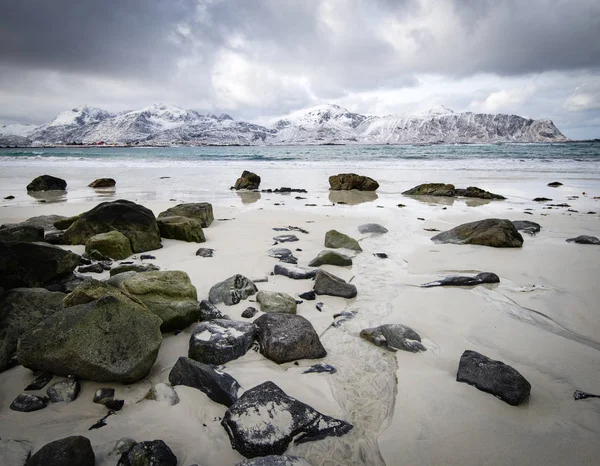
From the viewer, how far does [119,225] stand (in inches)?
234

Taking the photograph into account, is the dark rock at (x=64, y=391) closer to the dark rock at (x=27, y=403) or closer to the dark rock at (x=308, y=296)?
the dark rock at (x=27, y=403)

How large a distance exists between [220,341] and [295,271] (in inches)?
79.5

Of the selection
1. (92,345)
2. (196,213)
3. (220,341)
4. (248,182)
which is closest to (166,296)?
(220,341)

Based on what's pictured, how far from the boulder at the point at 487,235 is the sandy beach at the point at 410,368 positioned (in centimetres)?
19

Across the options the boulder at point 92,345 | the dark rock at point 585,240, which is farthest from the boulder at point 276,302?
the dark rock at point 585,240

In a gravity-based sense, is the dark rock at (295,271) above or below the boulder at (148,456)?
below

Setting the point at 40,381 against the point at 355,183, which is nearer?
the point at 40,381

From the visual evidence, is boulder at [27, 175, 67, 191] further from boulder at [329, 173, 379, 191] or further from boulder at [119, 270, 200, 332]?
boulder at [119, 270, 200, 332]

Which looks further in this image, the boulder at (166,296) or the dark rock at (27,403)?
the boulder at (166,296)

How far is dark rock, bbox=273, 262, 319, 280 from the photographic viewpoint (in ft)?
15.6

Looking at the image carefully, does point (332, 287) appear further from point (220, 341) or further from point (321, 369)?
point (220, 341)

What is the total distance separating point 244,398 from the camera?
2309 millimetres

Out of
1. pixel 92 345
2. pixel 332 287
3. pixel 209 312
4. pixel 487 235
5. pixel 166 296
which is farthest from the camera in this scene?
pixel 487 235

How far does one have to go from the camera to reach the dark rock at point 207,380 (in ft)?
8.04
